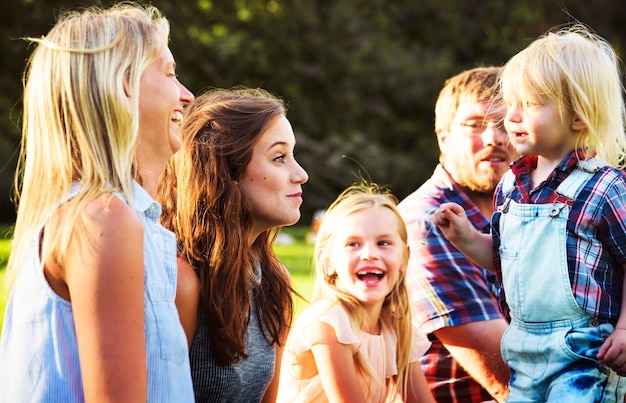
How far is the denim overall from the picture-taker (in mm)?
2982

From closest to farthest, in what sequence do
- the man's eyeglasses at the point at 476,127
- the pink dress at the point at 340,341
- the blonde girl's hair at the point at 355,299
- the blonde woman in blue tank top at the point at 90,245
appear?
the blonde woman in blue tank top at the point at 90,245 < the pink dress at the point at 340,341 < the blonde girl's hair at the point at 355,299 < the man's eyeglasses at the point at 476,127

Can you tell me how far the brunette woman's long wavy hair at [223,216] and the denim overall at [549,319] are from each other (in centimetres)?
84

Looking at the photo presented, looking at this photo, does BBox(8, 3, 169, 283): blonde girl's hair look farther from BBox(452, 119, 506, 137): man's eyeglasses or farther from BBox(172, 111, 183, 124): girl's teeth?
BBox(452, 119, 506, 137): man's eyeglasses

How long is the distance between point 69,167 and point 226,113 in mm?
906

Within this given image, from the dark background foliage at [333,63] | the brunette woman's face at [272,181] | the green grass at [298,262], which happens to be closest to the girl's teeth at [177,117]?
the brunette woman's face at [272,181]

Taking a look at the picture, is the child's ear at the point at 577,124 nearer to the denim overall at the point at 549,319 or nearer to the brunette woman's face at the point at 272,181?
the denim overall at the point at 549,319

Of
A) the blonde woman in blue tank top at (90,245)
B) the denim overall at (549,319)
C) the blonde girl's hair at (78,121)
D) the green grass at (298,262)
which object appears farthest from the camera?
the green grass at (298,262)

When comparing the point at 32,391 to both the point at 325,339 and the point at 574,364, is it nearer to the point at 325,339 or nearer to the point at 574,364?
the point at 325,339

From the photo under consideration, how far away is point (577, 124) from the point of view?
3104mm

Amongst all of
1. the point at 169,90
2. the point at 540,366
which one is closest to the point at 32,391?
the point at 169,90

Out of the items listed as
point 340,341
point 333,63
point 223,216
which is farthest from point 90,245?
point 333,63

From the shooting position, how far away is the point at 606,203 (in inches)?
117

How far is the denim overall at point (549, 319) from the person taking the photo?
9.78 ft

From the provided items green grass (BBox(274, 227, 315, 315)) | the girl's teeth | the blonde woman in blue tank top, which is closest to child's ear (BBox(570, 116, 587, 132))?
the girl's teeth
